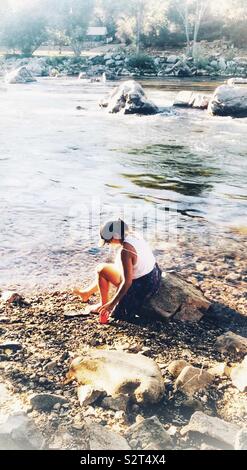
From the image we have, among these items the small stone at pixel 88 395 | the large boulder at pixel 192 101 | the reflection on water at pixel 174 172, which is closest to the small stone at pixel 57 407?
the small stone at pixel 88 395

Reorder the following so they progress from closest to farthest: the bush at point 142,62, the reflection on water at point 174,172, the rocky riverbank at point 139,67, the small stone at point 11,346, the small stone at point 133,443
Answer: the small stone at point 133,443
the small stone at point 11,346
the reflection on water at point 174,172
the rocky riverbank at point 139,67
the bush at point 142,62

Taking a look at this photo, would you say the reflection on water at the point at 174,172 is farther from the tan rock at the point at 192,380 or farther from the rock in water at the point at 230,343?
the tan rock at the point at 192,380

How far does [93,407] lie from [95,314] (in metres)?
1.47

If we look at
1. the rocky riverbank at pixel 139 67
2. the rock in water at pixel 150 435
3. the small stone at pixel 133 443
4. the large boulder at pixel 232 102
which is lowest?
the small stone at pixel 133 443

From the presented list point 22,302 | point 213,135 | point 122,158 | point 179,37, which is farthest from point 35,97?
point 179,37

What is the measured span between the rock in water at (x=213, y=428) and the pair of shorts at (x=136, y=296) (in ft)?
5.27

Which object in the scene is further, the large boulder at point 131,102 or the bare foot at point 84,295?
the large boulder at point 131,102

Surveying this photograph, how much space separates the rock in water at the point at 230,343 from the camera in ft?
14.1

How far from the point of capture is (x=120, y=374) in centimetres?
368

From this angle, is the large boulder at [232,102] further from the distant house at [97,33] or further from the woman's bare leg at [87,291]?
the distant house at [97,33]

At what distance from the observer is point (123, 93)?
2081cm

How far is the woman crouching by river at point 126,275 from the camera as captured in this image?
463 cm

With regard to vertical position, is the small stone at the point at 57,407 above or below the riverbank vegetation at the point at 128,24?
below

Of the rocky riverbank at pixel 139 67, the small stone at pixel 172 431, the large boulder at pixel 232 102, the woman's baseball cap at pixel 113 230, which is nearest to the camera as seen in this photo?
the small stone at pixel 172 431
